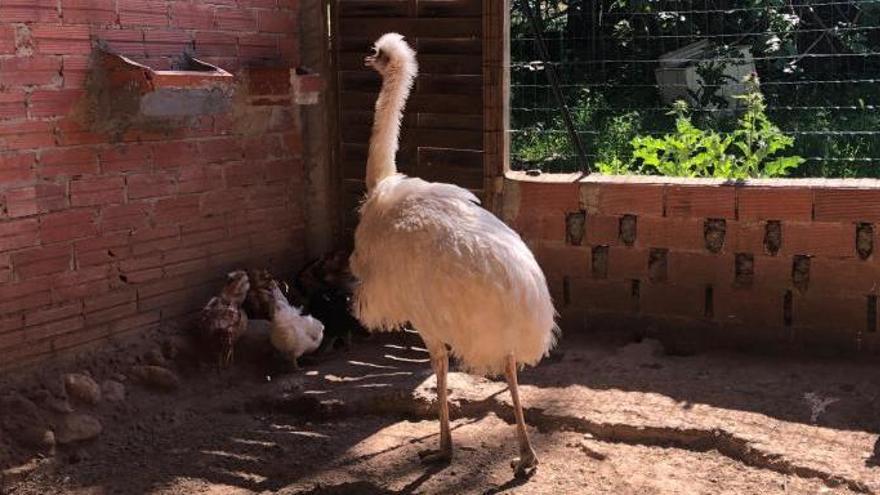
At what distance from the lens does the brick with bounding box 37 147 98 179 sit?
5.32m

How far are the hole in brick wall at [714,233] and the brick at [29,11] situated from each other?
380 centimetres

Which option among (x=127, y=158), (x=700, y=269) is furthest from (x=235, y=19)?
(x=700, y=269)

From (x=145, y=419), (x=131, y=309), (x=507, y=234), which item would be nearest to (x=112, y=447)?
(x=145, y=419)

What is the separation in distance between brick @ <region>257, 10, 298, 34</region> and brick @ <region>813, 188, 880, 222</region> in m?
3.56

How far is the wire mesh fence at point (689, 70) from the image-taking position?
27.8ft

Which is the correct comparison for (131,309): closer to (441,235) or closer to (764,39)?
(441,235)

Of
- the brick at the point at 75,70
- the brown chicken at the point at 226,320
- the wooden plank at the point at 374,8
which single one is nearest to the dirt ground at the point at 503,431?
the brown chicken at the point at 226,320

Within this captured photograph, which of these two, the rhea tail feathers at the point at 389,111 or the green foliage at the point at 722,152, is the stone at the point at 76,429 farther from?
the green foliage at the point at 722,152

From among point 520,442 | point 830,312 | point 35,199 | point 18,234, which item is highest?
point 35,199

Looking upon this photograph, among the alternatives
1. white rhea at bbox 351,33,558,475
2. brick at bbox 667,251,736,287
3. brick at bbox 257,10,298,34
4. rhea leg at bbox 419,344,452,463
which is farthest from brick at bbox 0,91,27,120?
brick at bbox 667,251,736,287

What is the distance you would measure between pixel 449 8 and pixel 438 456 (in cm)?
312

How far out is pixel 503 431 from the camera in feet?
16.8

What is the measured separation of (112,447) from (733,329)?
3.54 metres

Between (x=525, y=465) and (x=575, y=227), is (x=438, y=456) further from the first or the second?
(x=575, y=227)
